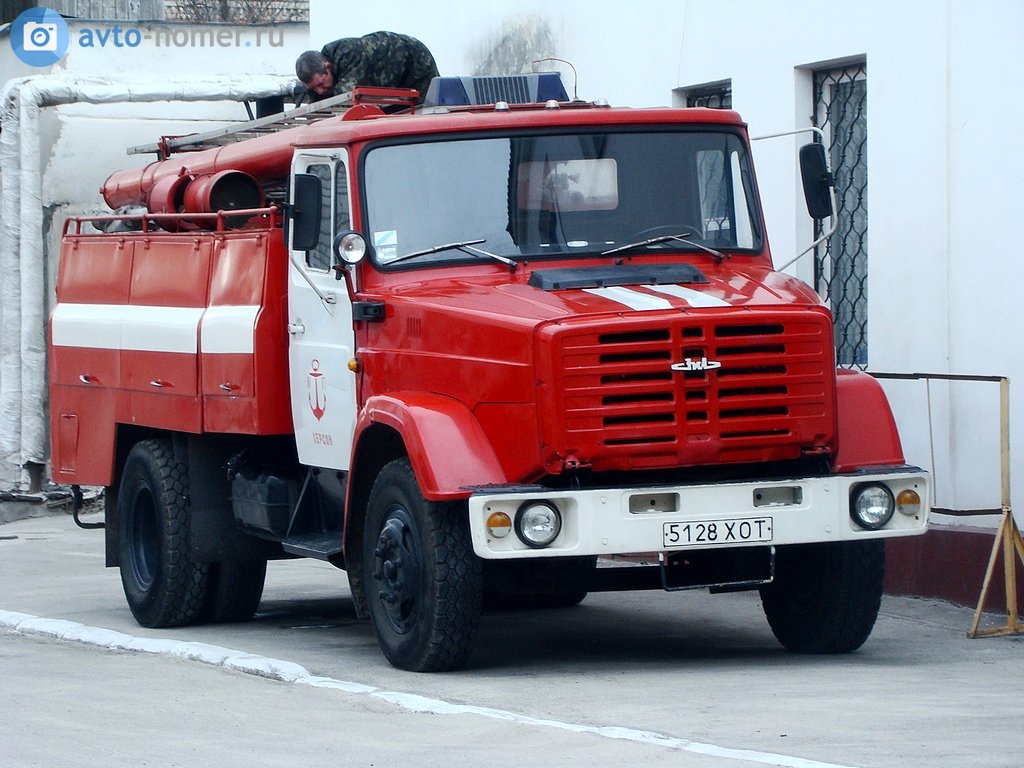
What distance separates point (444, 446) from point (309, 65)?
5698 mm

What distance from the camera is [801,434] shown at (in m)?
8.09

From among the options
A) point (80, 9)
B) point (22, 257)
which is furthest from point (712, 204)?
point (80, 9)

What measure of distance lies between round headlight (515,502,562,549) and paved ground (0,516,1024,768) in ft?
1.97

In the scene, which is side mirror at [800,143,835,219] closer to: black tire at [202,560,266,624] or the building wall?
the building wall

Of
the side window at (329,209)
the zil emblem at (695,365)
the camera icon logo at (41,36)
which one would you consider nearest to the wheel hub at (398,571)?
the zil emblem at (695,365)

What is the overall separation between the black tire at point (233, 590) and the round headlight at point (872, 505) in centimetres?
403

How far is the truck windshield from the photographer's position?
877 centimetres

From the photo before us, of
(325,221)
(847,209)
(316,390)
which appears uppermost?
(847,209)

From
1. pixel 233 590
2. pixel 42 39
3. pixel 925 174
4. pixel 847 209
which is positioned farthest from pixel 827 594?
pixel 42 39

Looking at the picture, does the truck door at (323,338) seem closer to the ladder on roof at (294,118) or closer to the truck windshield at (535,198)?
the truck windshield at (535,198)

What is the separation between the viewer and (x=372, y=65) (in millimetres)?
13367

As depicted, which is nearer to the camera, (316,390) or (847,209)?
(316,390)

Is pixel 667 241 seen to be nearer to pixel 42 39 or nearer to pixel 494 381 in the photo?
pixel 494 381

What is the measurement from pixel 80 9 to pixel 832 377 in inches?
854
